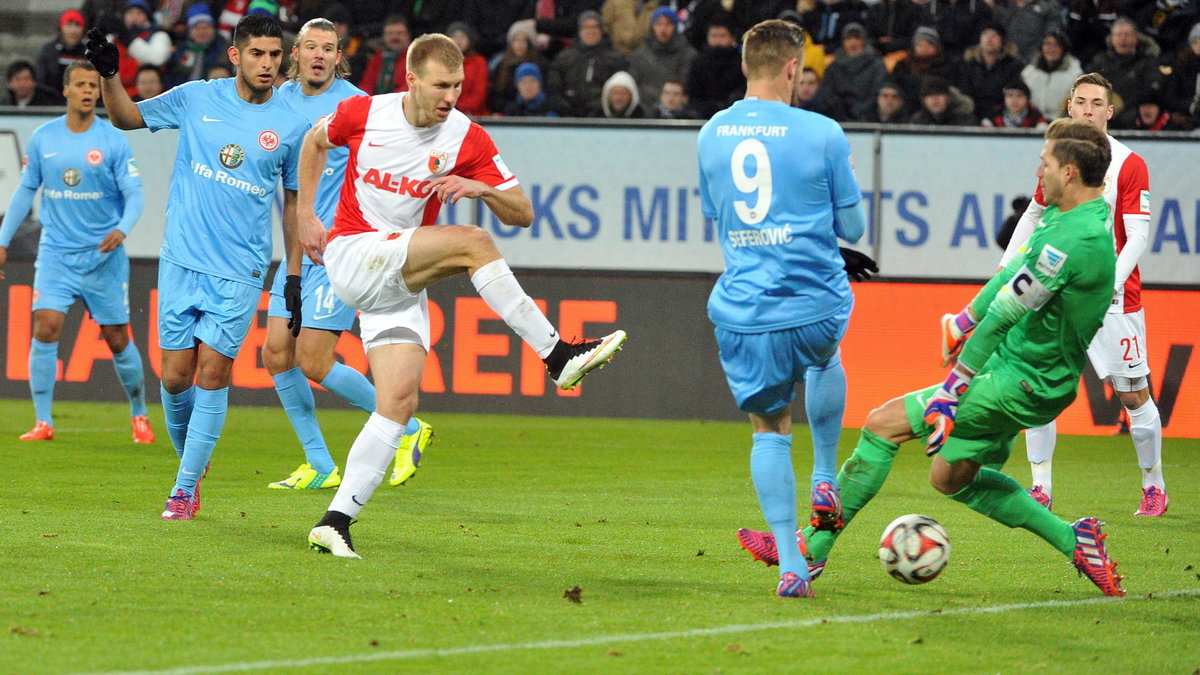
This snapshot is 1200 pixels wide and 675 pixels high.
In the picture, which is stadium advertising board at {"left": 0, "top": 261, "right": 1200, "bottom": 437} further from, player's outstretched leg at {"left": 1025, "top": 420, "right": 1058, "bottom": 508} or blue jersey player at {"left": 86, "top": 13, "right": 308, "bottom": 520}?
blue jersey player at {"left": 86, "top": 13, "right": 308, "bottom": 520}

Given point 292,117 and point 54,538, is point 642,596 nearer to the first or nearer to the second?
point 54,538

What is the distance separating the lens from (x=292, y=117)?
313 inches

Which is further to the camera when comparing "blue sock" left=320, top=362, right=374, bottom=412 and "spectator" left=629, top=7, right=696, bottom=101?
"spectator" left=629, top=7, right=696, bottom=101

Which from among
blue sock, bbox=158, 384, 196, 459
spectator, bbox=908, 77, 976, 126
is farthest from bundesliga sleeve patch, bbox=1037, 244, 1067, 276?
spectator, bbox=908, 77, 976, 126

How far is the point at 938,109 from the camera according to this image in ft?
49.3

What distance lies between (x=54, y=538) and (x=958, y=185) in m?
9.49

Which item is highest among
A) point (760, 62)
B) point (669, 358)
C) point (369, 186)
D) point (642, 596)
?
point (760, 62)

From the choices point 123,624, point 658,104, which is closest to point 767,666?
point 123,624

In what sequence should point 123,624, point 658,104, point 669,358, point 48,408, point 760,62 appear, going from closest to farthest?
point 123,624
point 760,62
point 48,408
point 669,358
point 658,104

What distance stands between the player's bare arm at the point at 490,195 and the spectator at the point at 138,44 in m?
11.7

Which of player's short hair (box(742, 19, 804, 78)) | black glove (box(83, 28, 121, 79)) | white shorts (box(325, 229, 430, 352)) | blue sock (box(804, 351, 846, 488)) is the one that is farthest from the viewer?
black glove (box(83, 28, 121, 79))

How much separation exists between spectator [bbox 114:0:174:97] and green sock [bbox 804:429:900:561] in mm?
12991

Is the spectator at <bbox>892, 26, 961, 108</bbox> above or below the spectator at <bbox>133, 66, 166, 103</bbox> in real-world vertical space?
above

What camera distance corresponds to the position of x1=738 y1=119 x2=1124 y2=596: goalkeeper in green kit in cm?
565
